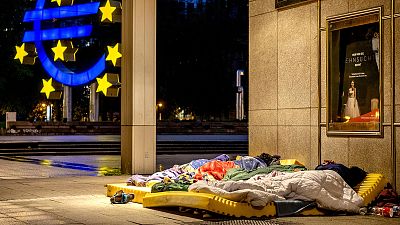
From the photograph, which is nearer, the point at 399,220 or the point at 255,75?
the point at 399,220

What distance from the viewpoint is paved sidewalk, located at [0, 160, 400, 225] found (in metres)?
10.4

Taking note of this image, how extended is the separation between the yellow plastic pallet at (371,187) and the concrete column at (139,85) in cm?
834

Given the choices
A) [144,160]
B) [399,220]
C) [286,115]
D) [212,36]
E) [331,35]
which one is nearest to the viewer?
[399,220]

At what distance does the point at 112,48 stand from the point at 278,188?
32.7 feet

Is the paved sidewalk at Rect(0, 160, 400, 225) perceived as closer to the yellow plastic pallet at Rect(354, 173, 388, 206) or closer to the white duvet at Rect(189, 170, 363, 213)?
the white duvet at Rect(189, 170, 363, 213)

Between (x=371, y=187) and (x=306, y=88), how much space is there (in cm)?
306

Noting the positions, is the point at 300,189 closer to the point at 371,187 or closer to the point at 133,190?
the point at 371,187

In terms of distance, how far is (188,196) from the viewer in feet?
35.9

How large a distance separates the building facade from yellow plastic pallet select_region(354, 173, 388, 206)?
0.33 metres

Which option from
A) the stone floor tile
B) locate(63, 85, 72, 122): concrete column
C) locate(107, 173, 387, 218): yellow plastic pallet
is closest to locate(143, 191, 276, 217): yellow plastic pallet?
locate(107, 173, 387, 218): yellow plastic pallet

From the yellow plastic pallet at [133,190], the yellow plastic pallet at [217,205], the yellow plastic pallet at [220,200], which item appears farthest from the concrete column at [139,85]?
the yellow plastic pallet at [217,205]

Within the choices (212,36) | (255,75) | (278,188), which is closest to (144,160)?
(255,75)

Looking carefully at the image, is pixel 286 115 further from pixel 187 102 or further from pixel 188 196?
pixel 187 102

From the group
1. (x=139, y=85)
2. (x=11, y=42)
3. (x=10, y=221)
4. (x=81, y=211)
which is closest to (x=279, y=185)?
(x=81, y=211)
